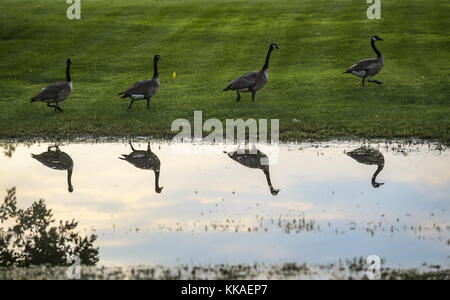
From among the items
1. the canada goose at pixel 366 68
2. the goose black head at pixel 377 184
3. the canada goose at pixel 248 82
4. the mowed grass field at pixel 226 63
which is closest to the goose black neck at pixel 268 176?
the goose black head at pixel 377 184

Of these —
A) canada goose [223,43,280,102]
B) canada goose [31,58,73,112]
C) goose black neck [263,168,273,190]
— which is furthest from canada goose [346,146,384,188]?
canada goose [31,58,73,112]

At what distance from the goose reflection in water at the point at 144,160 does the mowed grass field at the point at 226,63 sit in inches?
103

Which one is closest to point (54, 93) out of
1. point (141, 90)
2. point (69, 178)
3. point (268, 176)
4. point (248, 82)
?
point (141, 90)

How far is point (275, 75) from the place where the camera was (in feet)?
112

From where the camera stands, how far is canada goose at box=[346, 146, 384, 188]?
1926cm

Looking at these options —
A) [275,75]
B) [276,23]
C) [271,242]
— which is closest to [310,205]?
[271,242]

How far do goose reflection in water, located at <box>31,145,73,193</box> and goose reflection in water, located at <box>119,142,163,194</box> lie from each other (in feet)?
5.79

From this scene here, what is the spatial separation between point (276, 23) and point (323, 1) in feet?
28.7

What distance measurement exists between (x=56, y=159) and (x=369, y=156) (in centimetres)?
978

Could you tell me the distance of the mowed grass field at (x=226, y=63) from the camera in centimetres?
2567

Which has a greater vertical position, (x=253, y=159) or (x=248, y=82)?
(x=248, y=82)

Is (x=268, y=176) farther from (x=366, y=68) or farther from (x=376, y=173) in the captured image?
(x=366, y=68)

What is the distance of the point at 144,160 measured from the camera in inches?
803
